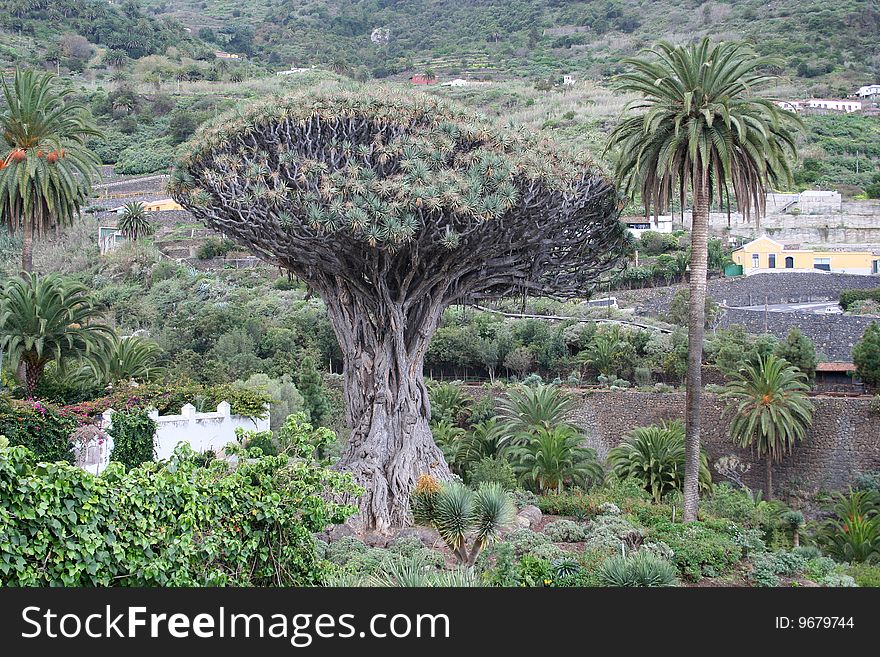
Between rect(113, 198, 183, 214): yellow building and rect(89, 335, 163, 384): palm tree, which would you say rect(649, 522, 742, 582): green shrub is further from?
rect(113, 198, 183, 214): yellow building

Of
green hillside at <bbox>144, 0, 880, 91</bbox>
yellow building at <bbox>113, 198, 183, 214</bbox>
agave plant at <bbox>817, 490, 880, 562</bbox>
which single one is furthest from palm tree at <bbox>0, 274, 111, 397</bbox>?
green hillside at <bbox>144, 0, 880, 91</bbox>

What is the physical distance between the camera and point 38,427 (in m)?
18.1

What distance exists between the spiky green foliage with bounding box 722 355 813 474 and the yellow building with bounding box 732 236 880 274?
941 inches

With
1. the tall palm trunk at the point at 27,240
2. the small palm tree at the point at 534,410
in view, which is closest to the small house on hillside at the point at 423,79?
the small palm tree at the point at 534,410

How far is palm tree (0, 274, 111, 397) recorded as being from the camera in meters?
19.9

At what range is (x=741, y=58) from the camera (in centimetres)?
1608

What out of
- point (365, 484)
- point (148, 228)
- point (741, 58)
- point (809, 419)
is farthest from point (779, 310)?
point (148, 228)

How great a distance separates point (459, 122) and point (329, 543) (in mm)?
7237

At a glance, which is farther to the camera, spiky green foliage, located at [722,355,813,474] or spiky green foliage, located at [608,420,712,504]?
spiky green foliage, located at [722,355,813,474]

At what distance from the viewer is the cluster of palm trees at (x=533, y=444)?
20.8 metres

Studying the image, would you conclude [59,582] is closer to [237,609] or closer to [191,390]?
[237,609]

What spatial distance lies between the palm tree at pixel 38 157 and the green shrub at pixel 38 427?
4.76m

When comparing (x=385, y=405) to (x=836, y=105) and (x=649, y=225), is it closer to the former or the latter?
(x=649, y=225)

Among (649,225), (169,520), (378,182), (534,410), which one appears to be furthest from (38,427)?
(649,225)
